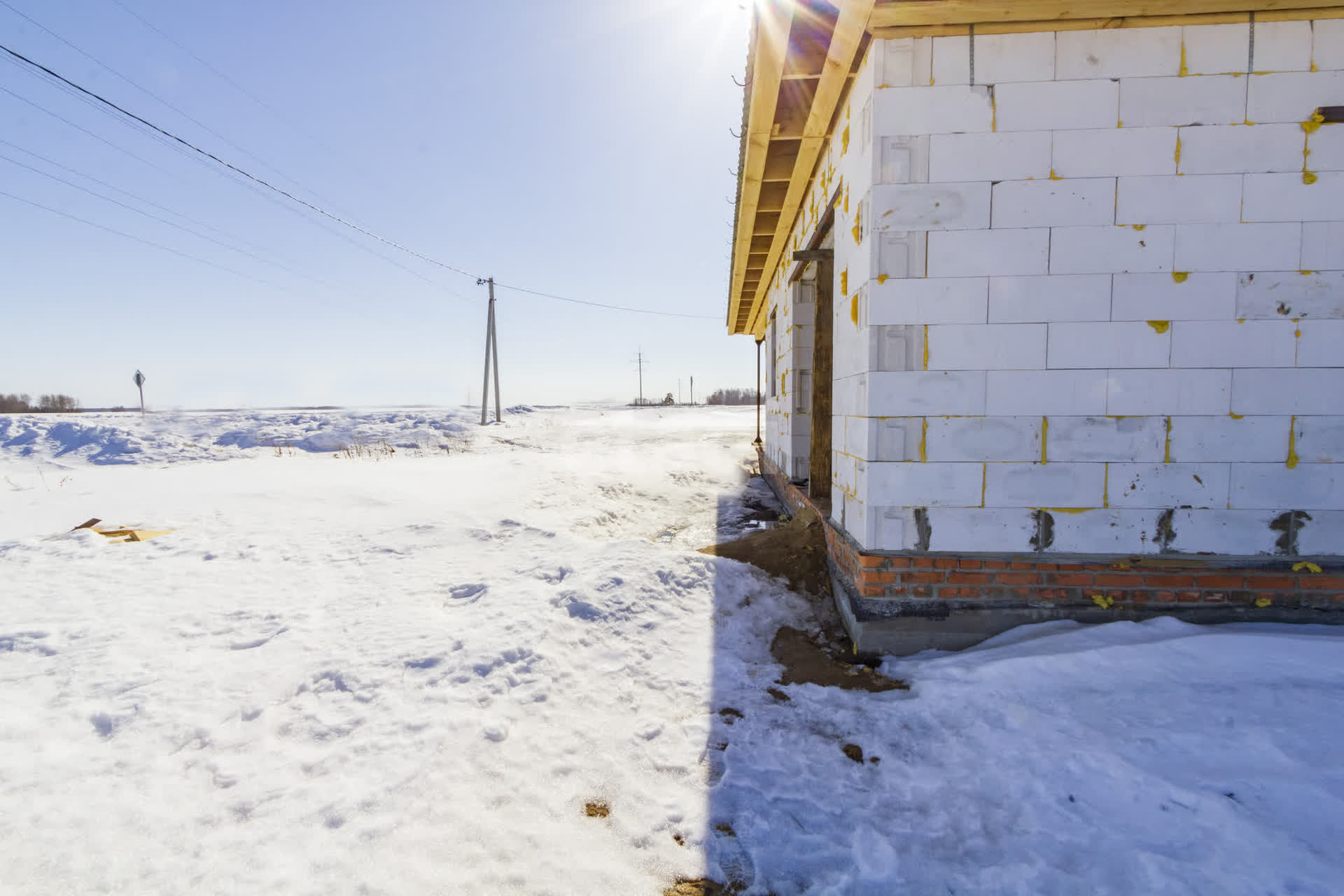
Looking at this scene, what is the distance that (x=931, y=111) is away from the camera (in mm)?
3160

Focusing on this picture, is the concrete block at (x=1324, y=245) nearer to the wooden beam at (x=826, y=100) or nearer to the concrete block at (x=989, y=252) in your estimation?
the concrete block at (x=989, y=252)

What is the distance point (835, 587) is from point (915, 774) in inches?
76.5

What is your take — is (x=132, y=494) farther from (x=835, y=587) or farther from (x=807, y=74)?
(x=807, y=74)

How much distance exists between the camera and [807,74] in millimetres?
3943

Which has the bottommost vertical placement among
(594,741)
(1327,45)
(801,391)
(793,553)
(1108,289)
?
(594,741)

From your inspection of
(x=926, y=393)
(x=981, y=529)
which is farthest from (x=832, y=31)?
(x=981, y=529)

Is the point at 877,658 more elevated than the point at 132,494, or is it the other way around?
the point at 132,494

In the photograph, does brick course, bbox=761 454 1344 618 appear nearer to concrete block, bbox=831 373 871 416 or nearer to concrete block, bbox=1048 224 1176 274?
concrete block, bbox=831 373 871 416

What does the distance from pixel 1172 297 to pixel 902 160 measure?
1681 mm

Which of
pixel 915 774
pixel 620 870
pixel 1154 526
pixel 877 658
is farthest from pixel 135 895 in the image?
pixel 1154 526

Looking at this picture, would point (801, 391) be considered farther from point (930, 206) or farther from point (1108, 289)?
point (1108, 289)

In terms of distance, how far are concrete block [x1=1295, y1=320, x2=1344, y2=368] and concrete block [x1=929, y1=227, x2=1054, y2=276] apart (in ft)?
4.54

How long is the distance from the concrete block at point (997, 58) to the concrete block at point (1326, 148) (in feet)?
4.60

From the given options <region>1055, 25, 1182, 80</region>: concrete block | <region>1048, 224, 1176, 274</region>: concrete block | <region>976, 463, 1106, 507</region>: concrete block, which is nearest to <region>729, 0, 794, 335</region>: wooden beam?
<region>1055, 25, 1182, 80</region>: concrete block
